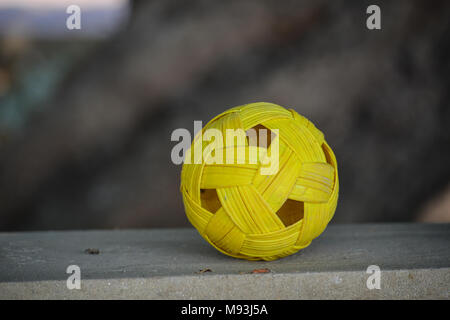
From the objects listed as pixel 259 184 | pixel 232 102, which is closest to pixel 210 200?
pixel 259 184

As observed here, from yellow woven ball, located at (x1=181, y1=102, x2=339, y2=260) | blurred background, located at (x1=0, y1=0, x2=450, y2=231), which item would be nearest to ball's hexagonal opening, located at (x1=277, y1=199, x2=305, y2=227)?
yellow woven ball, located at (x1=181, y1=102, x2=339, y2=260)

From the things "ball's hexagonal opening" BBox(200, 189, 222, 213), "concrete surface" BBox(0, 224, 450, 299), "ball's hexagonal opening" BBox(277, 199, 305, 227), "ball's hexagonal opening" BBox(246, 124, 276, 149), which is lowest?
"concrete surface" BBox(0, 224, 450, 299)

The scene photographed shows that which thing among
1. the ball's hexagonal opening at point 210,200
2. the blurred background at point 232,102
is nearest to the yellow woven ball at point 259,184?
the ball's hexagonal opening at point 210,200

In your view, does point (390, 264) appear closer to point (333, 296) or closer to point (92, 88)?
point (333, 296)

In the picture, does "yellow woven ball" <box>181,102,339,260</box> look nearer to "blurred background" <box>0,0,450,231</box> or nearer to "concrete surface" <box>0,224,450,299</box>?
"concrete surface" <box>0,224,450,299</box>

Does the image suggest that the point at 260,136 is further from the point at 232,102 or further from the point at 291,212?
the point at 232,102

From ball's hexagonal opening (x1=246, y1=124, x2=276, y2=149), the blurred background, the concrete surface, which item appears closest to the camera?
the concrete surface

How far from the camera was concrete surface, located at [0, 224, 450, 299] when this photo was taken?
729mm

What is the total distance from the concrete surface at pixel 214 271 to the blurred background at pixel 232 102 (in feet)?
1.83

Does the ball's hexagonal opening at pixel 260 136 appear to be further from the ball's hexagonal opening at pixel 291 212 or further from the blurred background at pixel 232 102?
the blurred background at pixel 232 102

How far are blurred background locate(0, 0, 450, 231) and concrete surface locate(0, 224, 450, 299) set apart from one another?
0.56m

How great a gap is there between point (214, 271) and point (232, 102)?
831 mm

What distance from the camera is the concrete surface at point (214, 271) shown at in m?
0.73

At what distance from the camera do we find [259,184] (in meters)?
0.74
